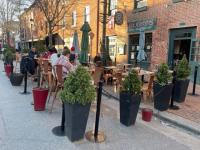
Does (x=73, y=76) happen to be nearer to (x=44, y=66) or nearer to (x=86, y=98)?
(x=86, y=98)

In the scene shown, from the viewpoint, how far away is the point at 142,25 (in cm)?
1369

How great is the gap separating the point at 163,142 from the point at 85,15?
1846 centimetres

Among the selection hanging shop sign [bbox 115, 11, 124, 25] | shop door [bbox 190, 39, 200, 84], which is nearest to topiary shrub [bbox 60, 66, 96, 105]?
shop door [bbox 190, 39, 200, 84]

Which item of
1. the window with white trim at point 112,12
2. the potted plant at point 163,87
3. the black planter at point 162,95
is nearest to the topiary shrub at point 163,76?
the potted plant at point 163,87

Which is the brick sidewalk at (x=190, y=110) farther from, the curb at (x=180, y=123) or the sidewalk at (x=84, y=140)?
the sidewalk at (x=84, y=140)

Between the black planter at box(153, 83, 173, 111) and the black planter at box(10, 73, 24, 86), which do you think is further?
the black planter at box(10, 73, 24, 86)

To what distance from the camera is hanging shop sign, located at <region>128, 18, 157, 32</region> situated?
1286cm

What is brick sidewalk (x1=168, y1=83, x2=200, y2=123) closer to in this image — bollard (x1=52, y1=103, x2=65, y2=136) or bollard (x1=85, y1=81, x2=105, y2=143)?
bollard (x1=85, y1=81, x2=105, y2=143)

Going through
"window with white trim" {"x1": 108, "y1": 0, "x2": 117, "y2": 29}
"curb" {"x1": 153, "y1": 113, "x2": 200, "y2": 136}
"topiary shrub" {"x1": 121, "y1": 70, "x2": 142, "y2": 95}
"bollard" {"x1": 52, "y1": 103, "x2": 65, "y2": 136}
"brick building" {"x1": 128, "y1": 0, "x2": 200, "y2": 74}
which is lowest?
"curb" {"x1": 153, "y1": 113, "x2": 200, "y2": 136}

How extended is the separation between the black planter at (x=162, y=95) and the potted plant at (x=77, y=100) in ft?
8.32

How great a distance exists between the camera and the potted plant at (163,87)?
6.25 meters

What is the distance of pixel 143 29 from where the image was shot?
536 inches

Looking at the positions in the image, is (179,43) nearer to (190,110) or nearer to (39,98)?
(190,110)

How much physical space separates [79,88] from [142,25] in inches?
405
